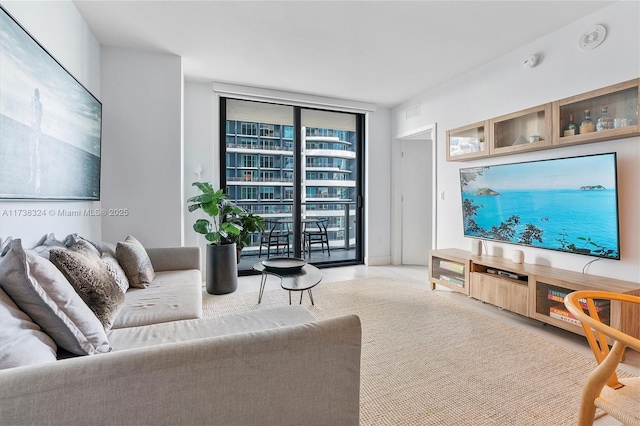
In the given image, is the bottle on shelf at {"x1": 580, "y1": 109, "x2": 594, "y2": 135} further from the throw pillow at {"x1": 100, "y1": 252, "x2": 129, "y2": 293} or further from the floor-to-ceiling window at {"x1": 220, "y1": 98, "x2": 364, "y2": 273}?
the throw pillow at {"x1": 100, "y1": 252, "x2": 129, "y2": 293}

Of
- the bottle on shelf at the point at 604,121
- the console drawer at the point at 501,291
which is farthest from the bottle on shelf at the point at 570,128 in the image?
the console drawer at the point at 501,291

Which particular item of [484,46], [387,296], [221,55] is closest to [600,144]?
[484,46]

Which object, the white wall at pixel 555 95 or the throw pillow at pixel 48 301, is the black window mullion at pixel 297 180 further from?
the throw pillow at pixel 48 301

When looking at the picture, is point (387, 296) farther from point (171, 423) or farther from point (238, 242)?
point (171, 423)

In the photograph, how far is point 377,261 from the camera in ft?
17.2

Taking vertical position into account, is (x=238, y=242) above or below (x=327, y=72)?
below

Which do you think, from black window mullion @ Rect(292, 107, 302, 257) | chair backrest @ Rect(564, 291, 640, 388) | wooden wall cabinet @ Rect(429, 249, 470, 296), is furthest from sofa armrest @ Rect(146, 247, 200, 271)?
chair backrest @ Rect(564, 291, 640, 388)

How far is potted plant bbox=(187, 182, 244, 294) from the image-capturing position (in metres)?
3.48

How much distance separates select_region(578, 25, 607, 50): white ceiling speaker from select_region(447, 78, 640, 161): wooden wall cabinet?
464 mm

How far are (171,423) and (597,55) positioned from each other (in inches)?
146

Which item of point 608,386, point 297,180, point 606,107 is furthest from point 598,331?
point 297,180

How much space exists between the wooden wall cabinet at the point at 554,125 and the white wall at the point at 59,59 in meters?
3.80

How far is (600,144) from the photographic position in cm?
250

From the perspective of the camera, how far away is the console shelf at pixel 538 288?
6.91 feet
